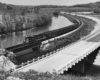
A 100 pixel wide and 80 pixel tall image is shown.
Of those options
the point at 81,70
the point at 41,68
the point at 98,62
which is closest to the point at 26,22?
the point at 98,62

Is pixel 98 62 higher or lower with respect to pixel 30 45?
lower

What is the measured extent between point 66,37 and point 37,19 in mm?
61659

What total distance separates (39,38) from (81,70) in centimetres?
2127

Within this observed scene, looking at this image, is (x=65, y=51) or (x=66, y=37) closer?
(x=65, y=51)

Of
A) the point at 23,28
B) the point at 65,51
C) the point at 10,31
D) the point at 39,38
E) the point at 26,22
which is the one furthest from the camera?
the point at 26,22

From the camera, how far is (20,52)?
42750 mm

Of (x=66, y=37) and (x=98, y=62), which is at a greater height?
(x=66, y=37)

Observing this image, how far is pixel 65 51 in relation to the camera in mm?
37906

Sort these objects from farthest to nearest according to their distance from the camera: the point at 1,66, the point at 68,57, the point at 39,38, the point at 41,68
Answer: the point at 39,38 → the point at 68,57 → the point at 41,68 → the point at 1,66

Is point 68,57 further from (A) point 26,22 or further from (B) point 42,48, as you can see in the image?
(A) point 26,22

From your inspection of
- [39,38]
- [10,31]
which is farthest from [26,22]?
[39,38]

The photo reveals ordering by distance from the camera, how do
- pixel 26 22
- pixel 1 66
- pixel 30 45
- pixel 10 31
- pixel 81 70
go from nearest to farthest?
pixel 1 66
pixel 81 70
pixel 30 45
pixel 10 31
pixel 26 22

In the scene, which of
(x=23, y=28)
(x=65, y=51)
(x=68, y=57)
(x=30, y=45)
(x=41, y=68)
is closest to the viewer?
(x=41, y=68)

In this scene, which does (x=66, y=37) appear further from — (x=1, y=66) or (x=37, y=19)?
(x=37, y=19)
